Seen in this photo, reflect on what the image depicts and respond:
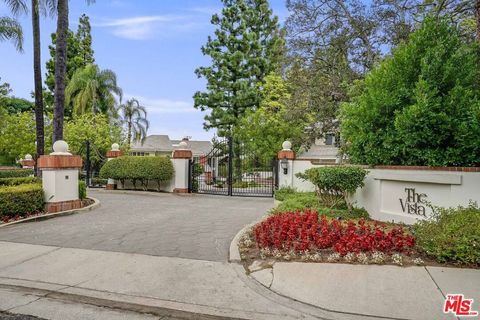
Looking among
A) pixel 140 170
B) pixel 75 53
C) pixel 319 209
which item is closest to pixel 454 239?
pixel 319 209

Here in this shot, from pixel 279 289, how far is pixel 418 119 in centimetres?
477

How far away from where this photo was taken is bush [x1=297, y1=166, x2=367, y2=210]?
8055mm

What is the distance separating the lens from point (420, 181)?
7137 millimetres

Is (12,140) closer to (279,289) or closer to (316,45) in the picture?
(316,45)

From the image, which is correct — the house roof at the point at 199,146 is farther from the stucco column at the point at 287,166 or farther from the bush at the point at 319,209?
the bush at the point at 319,209

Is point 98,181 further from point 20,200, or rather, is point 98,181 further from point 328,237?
point 328,237

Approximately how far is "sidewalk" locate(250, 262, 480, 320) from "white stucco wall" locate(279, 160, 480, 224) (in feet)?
7.48

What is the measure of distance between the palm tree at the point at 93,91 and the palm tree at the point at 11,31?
46.3 feet

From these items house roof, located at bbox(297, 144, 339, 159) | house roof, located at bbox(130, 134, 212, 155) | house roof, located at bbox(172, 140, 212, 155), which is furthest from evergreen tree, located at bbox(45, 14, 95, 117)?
house roof, located at bbox(297, 144, 339, 159)

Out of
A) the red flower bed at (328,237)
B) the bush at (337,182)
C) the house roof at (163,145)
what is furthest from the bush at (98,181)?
the house roof at (163,145)

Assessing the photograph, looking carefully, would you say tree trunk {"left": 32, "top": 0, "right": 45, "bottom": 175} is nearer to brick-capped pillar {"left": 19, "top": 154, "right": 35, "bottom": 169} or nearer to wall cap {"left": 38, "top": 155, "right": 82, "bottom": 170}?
wall cap {"left": 38, "top": 155, "right": 82, "bottom": 170}

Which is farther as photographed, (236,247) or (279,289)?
(236,247)

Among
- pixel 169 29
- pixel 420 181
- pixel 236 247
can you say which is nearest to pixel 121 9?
pixel 169 29

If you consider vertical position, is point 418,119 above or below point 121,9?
below
